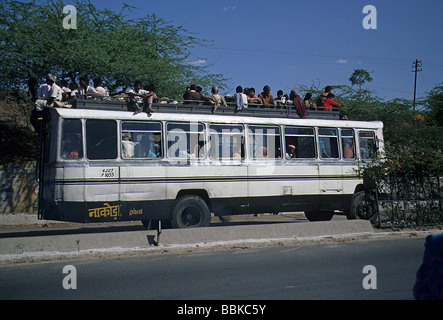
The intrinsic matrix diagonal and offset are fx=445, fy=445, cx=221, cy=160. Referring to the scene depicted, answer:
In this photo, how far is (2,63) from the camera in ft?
54.8

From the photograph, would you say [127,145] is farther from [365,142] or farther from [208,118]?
[365,142]

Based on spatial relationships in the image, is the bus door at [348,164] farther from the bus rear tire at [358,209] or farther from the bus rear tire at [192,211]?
the bus rear tire at [192,211]

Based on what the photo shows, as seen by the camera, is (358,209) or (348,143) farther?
(348,143)

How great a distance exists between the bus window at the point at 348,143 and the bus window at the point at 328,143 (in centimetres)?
28

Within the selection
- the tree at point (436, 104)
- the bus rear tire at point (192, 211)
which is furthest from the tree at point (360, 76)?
the bus rear tire at point (192, 211)

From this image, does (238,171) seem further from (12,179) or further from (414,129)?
(414,129)

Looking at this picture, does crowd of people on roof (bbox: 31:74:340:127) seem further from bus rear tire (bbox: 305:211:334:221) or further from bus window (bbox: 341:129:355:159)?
bus rear tire (bbox: 305:211:334:221)

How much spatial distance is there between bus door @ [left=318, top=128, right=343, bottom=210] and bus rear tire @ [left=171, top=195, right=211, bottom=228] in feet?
12.0

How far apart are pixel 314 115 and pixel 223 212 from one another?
170 inches

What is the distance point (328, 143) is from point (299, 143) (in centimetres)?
104

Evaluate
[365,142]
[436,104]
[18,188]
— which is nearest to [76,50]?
[18,188]

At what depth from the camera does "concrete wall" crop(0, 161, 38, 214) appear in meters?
16.1

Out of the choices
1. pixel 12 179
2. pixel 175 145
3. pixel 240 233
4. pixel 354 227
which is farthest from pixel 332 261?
pixel 12 179

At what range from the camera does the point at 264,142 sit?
12430 mm
